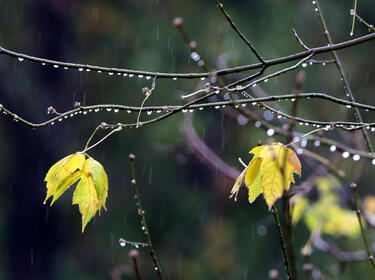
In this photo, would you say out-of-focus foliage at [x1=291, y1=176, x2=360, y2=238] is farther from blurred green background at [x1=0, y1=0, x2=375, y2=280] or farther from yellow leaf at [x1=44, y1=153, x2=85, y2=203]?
blurred green background at [x1=0, y1=0, x2=375, y2=280]

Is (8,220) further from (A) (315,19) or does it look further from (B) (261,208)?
(A) (315,19)

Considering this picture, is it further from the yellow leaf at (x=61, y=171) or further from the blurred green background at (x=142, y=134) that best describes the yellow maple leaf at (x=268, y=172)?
the blurred green background at (x=142, y=134)

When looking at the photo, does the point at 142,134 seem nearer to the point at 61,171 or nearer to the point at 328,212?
the point at 328,212

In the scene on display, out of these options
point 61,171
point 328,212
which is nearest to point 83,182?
point 61,171

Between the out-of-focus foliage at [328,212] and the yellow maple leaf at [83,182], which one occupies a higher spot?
the yellow maple leaf at [83,182]

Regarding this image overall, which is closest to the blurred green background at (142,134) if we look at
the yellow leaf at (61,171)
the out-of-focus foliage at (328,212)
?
the out-of-focus foliage at (328,212)

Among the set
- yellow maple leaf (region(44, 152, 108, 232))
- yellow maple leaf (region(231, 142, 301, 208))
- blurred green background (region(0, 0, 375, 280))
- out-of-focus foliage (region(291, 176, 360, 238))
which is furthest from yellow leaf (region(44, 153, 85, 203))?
blurred green background (region(0, 0, 375, 280))
